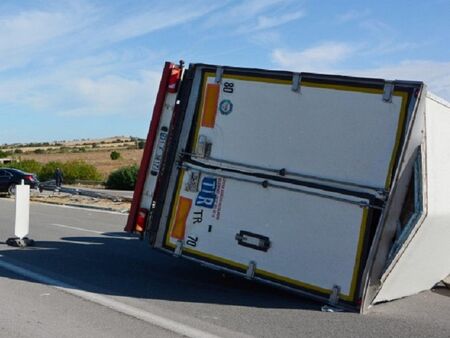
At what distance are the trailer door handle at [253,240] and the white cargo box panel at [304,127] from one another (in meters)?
0.77

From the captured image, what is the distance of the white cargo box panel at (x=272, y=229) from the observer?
643cm

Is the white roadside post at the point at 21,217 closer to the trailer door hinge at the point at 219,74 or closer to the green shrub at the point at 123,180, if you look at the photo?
the trailer door hinge at the point at 219,74

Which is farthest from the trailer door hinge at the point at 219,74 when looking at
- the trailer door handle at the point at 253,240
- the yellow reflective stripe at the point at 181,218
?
the trailer door handle at the point at 253,240

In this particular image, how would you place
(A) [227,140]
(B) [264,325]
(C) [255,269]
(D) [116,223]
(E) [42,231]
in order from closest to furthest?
(B) [264,325]
(C) [255,269]
(A) [227,140]
(E) [42,231]
(D) [116,223]

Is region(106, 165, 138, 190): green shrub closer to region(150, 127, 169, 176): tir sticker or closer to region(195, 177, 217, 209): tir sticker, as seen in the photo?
region(150, 127, 169, 176): tir sticker

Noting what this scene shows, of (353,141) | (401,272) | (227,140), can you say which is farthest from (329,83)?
(401,272)

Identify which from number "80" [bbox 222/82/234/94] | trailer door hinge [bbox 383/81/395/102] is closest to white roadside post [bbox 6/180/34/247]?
number "80" [bbox 222/82/234/94]

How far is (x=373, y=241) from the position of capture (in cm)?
618

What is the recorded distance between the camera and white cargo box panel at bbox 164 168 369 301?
21.1 feet

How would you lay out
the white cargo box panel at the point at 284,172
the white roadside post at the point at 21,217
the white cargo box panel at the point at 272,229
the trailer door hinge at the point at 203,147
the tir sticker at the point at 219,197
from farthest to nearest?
the white roadside post at the point at 21,217
the trailer door hinge at the point at 203,147
the tir sticker at the point at 219,197
the white cargo box panel at the point at 272,229
the white cargo box panel at the point at 284,172

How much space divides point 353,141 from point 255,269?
1.81 metres

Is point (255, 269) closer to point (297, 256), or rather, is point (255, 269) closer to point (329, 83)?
point (297, 256)

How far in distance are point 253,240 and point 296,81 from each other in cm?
184

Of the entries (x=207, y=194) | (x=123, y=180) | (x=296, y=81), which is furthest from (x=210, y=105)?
(x=123, y=180)
